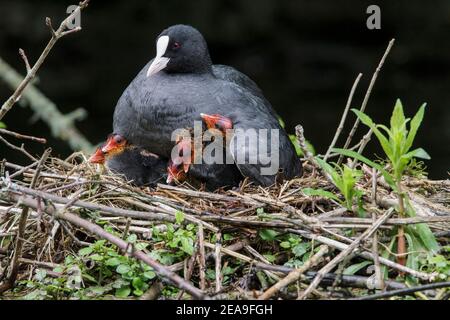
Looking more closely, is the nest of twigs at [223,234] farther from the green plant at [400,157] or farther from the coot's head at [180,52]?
the coot's head at [180,52]

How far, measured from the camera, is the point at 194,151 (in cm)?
472

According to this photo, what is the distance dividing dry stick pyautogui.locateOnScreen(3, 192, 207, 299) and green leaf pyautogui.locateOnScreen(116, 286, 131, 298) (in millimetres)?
268

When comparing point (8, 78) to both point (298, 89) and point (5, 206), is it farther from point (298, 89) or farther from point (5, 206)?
point (298, 89)

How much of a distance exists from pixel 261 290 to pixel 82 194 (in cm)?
101

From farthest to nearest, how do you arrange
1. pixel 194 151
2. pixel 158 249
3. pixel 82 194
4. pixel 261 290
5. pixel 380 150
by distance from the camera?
1. pixel 380 150
2. pixel 194 151
3. pixel 82 194
4. pixel 158 249
5. pixel 261 290

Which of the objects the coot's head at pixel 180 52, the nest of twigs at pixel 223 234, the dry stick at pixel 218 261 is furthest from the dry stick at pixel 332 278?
the coot's head at pixel 180 52

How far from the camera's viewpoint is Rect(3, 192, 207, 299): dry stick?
10.5 feet

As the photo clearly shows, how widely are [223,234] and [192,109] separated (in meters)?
1.02

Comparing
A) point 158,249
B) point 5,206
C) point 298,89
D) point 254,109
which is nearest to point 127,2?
point 298,89

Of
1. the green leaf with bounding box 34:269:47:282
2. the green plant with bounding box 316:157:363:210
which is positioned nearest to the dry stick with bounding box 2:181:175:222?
the green leaf with bounding box 34:269:47:282

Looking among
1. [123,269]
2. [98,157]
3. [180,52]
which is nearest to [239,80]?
[180,52]

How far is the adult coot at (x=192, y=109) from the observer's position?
15.5ft

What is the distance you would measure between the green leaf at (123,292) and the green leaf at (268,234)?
57cm

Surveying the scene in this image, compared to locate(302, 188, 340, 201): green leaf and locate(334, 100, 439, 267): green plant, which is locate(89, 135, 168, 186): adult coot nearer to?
locate(302, 188, 340, 201): green leaf
